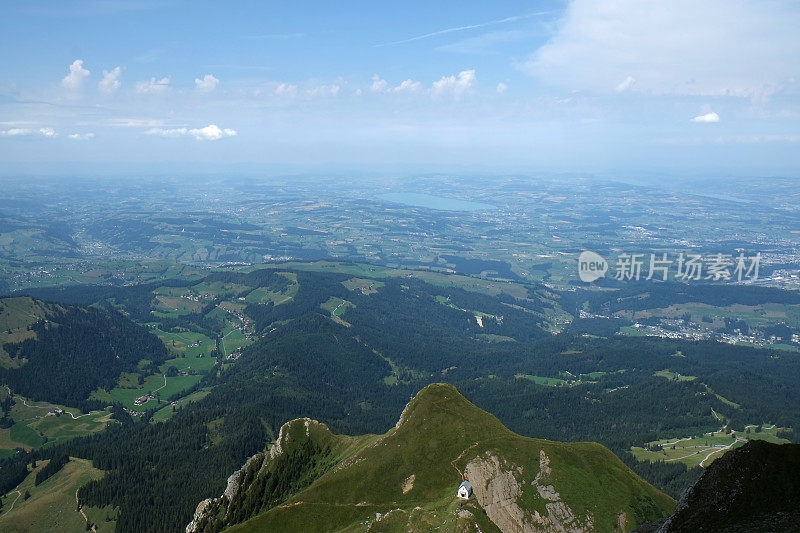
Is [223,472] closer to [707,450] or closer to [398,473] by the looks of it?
[398,473]

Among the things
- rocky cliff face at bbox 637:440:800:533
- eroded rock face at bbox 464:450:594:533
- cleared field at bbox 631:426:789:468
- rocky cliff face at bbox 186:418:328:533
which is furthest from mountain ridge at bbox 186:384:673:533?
cleared field at bbox 631:426:789:468

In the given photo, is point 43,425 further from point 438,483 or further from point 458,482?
point 458,482

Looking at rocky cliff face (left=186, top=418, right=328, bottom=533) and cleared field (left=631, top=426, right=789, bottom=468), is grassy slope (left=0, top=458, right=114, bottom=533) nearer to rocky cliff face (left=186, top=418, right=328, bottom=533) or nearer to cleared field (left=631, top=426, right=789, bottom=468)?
rocky cliff face (left=186, top=418, right=328, bottom=533)

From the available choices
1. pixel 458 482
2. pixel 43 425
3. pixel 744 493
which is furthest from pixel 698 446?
pixel 43 425

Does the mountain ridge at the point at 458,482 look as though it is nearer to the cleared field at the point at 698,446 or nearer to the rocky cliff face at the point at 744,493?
the rocky cliff face at the point at 744,493

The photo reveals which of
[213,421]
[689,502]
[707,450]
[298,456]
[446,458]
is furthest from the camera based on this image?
[213,421]

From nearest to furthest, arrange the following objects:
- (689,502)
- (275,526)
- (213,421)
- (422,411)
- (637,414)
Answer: (689,502)
(275,526)
(422,411)
(213,421)
(637,414)

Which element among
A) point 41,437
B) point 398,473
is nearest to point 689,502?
point 398,473
